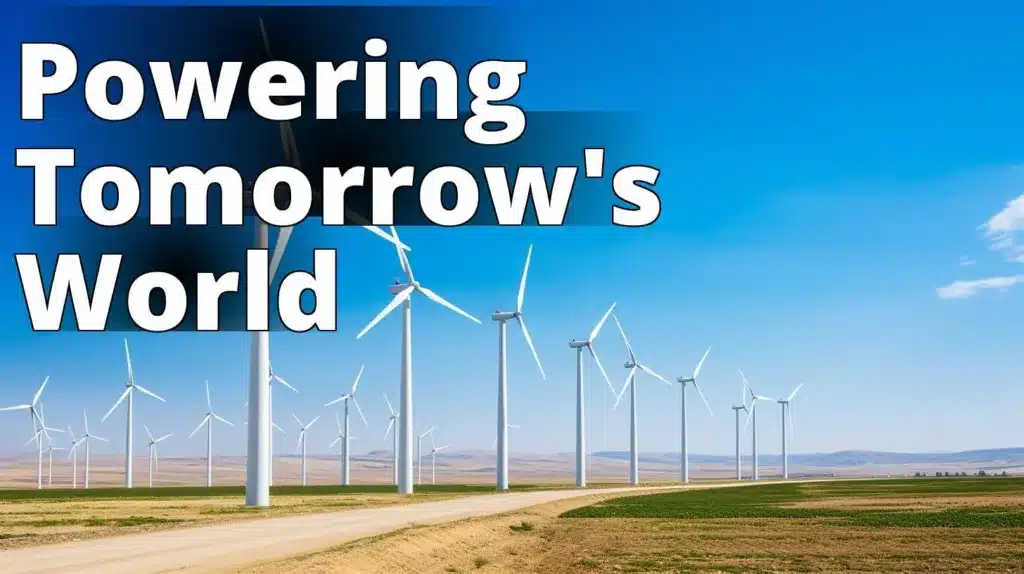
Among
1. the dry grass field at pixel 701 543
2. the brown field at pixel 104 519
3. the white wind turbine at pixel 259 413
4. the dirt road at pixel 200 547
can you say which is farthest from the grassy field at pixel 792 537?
the white wind turbine at pixel 259 413

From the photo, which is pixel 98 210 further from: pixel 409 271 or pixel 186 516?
pixel 409 271

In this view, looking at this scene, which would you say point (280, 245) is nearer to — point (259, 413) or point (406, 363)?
point (259, 413)

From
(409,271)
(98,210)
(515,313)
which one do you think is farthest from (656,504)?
(98,210)

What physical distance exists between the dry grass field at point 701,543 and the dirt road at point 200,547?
68.6 inches

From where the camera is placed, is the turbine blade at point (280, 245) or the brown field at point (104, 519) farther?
the turbine blade at point (280, 245)

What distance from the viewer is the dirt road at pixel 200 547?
88.8 ft

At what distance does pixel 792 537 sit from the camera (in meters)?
46.8

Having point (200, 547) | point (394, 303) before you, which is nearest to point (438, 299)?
point (394, 303)

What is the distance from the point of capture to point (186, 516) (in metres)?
52.4

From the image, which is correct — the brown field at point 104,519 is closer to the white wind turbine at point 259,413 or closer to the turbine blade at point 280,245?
the white wind turbine at point 259,413

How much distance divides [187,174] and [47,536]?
16.0m

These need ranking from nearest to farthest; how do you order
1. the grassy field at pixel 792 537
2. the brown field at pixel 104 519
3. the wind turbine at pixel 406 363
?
the grassy field at pixel 792 537, the brown field at pixel 104 519, the wind turbine at pixel 406 363

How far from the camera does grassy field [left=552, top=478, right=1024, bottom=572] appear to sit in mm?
36875

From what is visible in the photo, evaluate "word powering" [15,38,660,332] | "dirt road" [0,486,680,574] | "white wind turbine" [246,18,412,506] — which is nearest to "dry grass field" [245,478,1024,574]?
"dirt road" [0,486,680,574]
